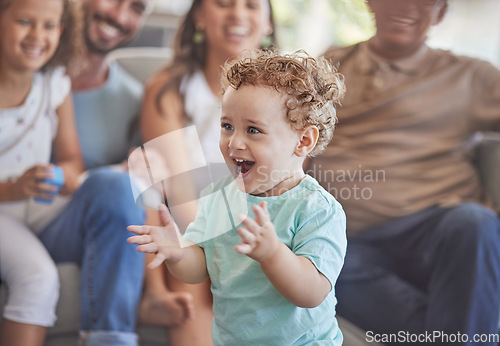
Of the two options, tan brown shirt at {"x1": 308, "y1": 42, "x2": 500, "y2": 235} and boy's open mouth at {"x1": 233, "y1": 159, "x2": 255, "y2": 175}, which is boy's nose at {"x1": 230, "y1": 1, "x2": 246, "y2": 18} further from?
boy's open mouth at {"x1": 233, "y1": 159, "x2": 255, "y2": 175}

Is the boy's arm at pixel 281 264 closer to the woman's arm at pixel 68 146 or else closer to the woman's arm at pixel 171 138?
the woman's arm at pixel 171 138

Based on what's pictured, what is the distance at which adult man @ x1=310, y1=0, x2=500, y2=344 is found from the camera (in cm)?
88

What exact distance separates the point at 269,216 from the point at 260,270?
0.22 feet

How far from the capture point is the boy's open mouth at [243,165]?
1.91 feet

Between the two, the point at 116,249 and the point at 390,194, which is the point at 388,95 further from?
the point at 116,249

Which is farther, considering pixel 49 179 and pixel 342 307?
pixel 49 179

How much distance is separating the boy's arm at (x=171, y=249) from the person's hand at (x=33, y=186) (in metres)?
0.51

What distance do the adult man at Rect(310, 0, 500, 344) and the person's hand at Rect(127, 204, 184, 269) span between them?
296 millimetres

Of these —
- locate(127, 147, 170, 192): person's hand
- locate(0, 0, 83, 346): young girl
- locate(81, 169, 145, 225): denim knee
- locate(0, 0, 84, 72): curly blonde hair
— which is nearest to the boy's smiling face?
locate(127, 147, 170, 192): person's hand

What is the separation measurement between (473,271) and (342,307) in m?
0.23

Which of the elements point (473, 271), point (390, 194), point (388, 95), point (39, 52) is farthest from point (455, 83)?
point (39, 52)

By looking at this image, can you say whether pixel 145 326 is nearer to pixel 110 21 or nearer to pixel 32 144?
pixel 32 144

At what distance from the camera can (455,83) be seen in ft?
3.31

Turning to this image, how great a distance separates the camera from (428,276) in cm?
93
